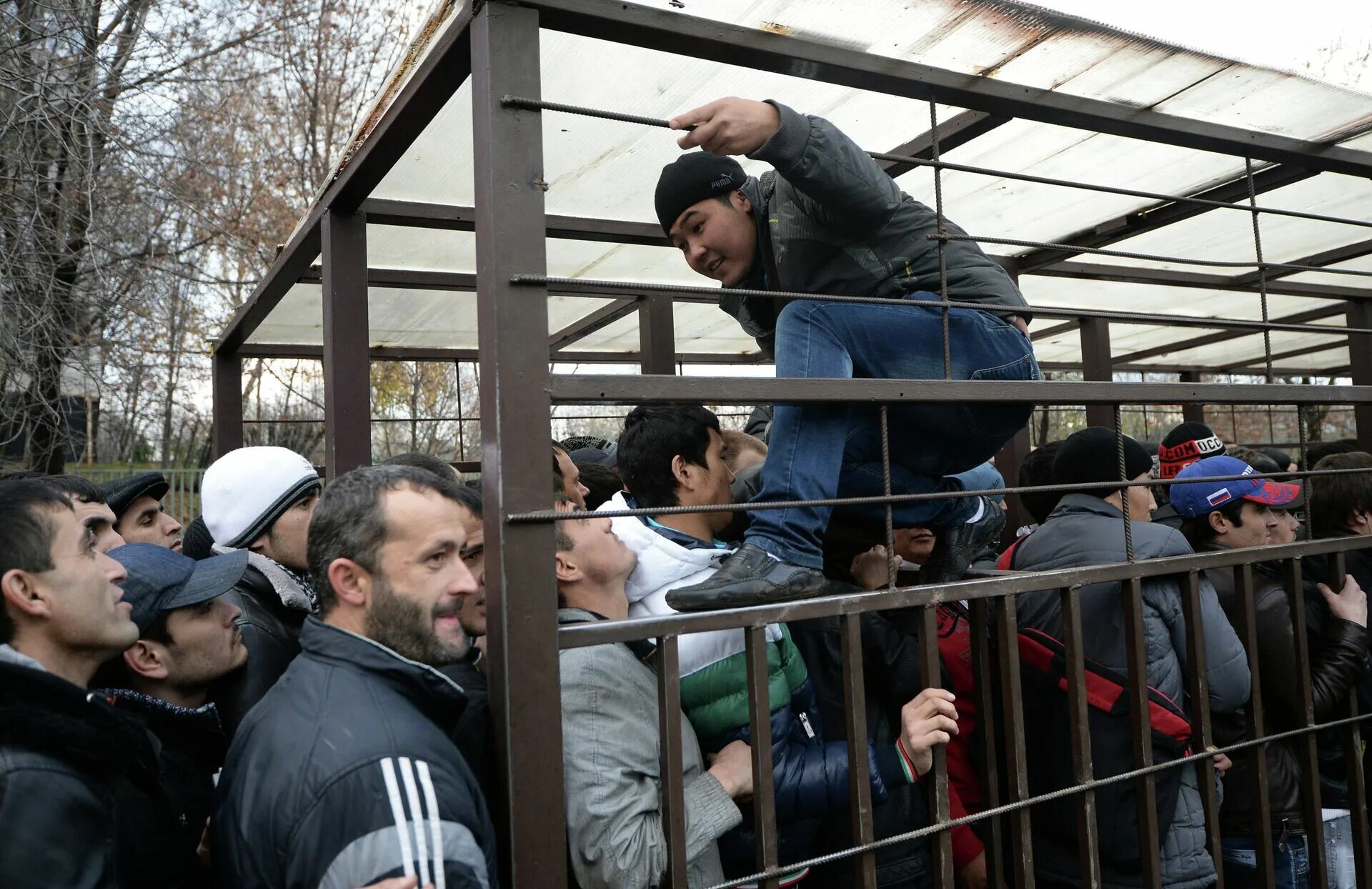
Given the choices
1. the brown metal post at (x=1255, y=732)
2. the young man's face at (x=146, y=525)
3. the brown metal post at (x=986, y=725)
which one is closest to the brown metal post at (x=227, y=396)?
the young man's face at (x=146, y=525)

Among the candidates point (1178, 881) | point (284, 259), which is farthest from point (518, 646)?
point (284, 259)

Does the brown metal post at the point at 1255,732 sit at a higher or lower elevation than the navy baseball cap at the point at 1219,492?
lower

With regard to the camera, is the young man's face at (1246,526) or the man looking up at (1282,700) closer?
the man looking up at (1282,700)

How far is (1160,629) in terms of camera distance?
7.97 feet

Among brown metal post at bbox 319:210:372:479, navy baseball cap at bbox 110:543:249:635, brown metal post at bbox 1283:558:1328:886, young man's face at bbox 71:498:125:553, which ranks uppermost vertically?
brown metal post at bbox 319:210:372:479

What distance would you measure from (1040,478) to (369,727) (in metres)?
2.83

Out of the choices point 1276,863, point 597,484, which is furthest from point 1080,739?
point 597,484

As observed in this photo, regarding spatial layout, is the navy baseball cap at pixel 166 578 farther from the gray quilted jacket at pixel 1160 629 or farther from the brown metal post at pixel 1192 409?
the brown metal post at pixel 1192 409

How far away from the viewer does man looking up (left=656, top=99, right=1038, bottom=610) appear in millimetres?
1938

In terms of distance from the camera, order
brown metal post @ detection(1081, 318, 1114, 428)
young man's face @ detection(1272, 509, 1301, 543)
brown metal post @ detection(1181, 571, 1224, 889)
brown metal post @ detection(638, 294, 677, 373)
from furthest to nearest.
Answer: brown metal post @ detection(1081, 318, 1114, 428)
brown metal post @ detection(638, 294, 677, 373)
young man's face @ detection(1272, 509, 1301, 543)
brown metal post @ detection(1181, 571, 1224, 889)

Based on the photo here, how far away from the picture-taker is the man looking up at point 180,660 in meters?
1.82

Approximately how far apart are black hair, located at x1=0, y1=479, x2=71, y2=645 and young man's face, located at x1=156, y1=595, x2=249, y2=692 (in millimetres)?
341

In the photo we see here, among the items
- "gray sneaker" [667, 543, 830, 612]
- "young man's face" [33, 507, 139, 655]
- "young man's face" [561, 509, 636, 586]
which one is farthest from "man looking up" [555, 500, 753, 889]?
"young man's face" [33, 507, 139, 655]

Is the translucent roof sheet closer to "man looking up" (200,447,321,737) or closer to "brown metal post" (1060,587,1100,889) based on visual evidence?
"man looking up" (200,447,321,737)
